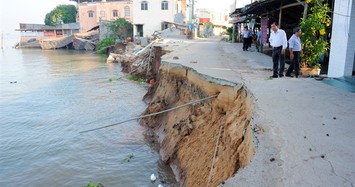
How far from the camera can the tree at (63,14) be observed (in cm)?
6875

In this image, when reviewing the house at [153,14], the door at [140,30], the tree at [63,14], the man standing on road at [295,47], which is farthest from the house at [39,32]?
the man standing on road at [295,47]

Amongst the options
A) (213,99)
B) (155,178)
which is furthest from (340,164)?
(155,178)

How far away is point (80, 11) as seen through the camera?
194ft

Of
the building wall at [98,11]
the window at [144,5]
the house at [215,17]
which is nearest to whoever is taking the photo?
the window at [144,5]

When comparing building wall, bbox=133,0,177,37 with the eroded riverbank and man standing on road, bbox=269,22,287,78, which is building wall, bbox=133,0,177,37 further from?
man standing on road, bbox=269,22,287,78

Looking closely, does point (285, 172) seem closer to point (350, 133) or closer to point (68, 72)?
point (350, 133)

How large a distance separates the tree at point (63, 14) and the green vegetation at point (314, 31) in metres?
64.9

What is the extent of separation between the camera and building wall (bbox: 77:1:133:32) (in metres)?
55.0

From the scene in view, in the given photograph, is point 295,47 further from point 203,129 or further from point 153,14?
point 153,14

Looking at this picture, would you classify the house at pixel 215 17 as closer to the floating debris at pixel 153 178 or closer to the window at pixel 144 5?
the window at pixel 144 5

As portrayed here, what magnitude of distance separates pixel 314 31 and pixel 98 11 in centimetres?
5181

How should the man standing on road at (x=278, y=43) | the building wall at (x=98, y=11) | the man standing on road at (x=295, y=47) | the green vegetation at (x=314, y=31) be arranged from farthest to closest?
1. the building wall at (x=98, y=11)
2. the green vegetation at (x=314, y=31)
3. the man standing on road at (x=295, y=47)
4. the man standing on road at (x=278, y=43)

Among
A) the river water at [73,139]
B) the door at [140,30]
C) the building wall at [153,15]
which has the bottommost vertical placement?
the river water at [73,139]

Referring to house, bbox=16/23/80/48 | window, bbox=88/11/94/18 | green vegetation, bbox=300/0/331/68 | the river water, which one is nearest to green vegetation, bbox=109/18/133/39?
window, bbox=88/11/94/18
